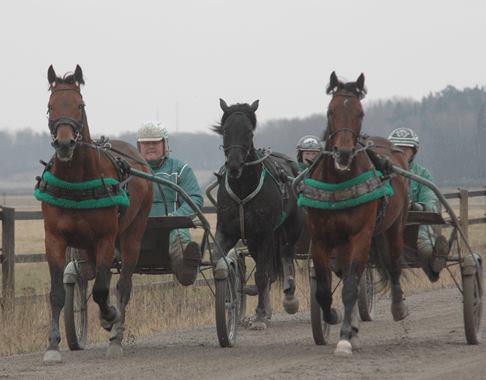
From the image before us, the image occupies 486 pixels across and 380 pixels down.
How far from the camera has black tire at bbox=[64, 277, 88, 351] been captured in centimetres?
913

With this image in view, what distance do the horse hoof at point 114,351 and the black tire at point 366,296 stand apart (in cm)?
339

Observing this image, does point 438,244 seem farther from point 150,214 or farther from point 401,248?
point 150,214

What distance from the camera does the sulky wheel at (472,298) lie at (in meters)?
8.82

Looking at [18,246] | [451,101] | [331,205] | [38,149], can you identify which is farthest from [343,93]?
[38,149]

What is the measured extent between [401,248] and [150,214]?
2.34 metres

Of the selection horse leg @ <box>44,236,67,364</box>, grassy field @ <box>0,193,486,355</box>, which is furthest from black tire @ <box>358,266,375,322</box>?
horse leg @ <box>44,236,67,364</box>

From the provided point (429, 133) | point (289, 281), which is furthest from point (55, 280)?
point (429, 133)

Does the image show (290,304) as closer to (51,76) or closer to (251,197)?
(251,197)

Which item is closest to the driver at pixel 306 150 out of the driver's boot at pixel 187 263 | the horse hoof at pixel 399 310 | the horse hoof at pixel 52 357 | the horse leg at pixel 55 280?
the horse hoof at pixel 399 310

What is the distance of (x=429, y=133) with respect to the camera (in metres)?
86.2

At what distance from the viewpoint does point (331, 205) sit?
823 cm

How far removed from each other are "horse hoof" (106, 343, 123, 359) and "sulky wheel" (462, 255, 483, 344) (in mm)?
2766

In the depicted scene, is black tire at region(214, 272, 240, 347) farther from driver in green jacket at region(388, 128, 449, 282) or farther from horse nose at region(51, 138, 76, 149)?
horse nose at region(51, 138, 76, 149)

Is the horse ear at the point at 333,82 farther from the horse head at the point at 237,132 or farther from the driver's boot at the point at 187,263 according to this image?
the driver's boot at the point at 187,263
